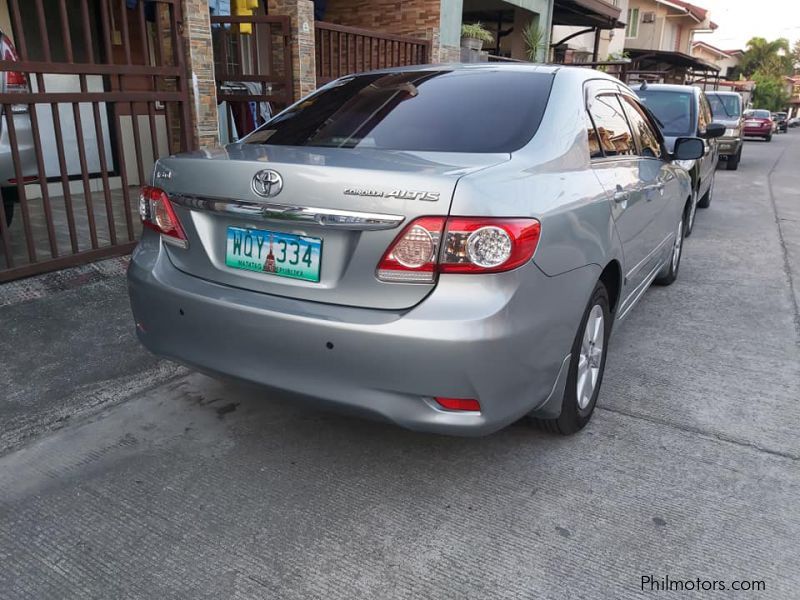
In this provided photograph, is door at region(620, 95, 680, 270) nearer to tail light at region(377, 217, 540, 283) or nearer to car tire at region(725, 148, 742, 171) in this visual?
tail light at region(377, 217, 540, 283)

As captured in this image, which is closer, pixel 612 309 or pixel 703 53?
pixel 612 309

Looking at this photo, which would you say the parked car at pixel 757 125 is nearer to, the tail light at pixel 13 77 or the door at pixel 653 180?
the door at pixel 653 180

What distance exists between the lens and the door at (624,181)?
311 centimetres

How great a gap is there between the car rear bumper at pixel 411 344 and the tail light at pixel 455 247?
45 mm

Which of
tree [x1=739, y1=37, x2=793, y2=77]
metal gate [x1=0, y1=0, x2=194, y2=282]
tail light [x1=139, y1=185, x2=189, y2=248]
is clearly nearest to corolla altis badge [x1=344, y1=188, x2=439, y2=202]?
tail light [x1=139, y1=185, x2=189, y2=248]

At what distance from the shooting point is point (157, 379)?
3.65 m

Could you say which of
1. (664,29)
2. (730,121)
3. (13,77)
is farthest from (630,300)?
(664,29)

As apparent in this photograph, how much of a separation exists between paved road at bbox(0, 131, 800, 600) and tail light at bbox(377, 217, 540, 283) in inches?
30.1

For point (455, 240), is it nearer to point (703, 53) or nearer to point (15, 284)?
point (15, 284)

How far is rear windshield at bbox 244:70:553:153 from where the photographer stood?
2.78 m

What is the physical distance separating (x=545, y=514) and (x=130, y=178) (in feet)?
26.2

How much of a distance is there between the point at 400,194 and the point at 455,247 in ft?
0.82

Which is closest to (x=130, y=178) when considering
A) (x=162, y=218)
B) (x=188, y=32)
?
(x=188, y=32)

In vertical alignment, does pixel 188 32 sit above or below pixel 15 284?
above
